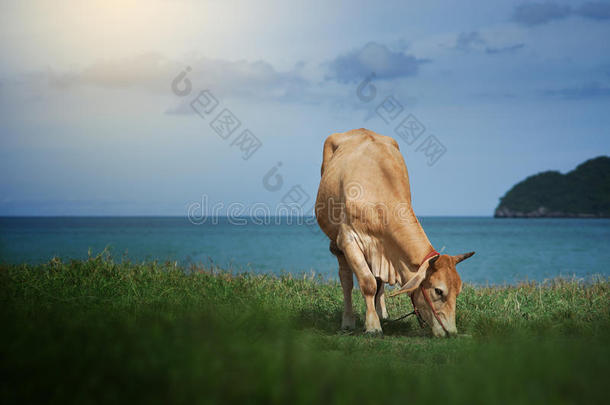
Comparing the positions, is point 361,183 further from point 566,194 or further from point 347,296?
point 566,194

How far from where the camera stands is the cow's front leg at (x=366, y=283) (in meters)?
8.17

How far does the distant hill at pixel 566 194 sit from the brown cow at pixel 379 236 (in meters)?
143

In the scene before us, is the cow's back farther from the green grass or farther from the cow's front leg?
the green grass

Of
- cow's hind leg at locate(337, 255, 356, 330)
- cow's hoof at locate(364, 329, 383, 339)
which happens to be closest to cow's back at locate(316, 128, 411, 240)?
cow's hind leg at locate(337, 255, 356, 330)

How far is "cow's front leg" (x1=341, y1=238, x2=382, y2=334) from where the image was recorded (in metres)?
8.17

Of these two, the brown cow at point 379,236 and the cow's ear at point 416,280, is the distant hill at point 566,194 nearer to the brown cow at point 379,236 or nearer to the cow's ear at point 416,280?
the brown cow at point 379,236

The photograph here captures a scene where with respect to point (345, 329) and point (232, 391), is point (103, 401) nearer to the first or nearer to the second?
point (232, 391)

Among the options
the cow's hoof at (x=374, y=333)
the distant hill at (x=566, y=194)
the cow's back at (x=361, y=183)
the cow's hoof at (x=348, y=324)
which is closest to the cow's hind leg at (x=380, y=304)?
the cow's hoof at (x=348, y=324)

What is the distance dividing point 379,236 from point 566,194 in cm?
16519

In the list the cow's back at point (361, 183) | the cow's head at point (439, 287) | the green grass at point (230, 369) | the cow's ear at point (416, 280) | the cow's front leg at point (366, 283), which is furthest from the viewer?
the cow's back at point (361, 183)

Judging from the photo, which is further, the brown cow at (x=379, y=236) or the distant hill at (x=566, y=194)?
the distant hill at (x=566, y=194)

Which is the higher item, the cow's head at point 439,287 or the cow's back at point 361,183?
the cow's back at point 361,183

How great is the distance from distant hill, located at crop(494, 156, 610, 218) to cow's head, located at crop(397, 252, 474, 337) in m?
144

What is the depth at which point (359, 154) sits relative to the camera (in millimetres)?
9211
